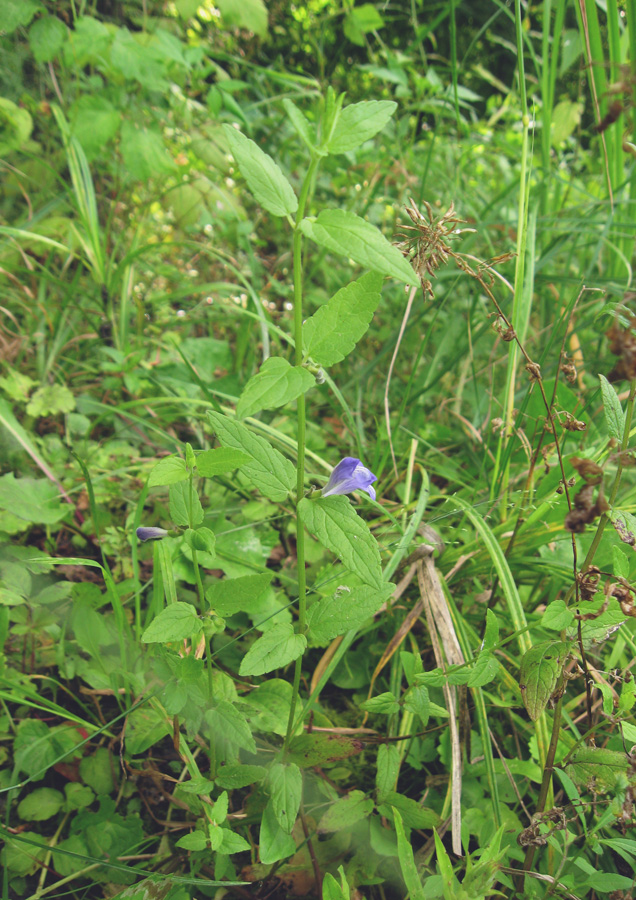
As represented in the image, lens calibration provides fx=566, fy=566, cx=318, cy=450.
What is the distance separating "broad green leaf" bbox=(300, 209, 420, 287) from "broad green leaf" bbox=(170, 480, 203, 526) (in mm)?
430

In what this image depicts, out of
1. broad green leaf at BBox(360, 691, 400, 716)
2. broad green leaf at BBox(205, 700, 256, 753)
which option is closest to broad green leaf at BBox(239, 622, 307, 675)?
broad green leaf at BBox(205, 700, 256, 753)

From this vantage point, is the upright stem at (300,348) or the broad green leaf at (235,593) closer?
the upright stem at (300,348)

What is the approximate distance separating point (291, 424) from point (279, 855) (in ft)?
3.90

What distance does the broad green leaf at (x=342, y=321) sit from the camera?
76cm

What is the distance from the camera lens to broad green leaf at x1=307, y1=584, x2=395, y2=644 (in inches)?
34.6

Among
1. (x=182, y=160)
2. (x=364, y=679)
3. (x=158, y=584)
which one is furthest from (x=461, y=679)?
(x=182, y=160)

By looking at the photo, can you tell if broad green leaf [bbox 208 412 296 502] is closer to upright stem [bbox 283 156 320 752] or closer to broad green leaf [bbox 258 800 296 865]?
upright stem [bbox 283 156 320 752]

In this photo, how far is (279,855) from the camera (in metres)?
0.91

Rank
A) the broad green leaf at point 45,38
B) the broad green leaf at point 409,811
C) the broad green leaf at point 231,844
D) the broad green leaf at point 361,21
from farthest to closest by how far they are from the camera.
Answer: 1. the broad green leaf at point 361,21
2. the broad green leaf at point 45,38
3. the broad green leaf at point 409,811
4. the broad green leaf at point 231,844

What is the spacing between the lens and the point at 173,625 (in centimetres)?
84

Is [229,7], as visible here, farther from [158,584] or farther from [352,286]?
[158,584]

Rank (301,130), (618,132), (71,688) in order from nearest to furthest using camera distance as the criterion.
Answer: (301,130), (71,688), (618,132)

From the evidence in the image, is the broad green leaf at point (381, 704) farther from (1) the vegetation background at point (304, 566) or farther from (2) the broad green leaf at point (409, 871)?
(2) the broad green leaf at point (409, 871)

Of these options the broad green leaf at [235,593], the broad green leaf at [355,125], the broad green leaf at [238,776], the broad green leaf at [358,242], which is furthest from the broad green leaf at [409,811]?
the broad green leaf at [355,125]
